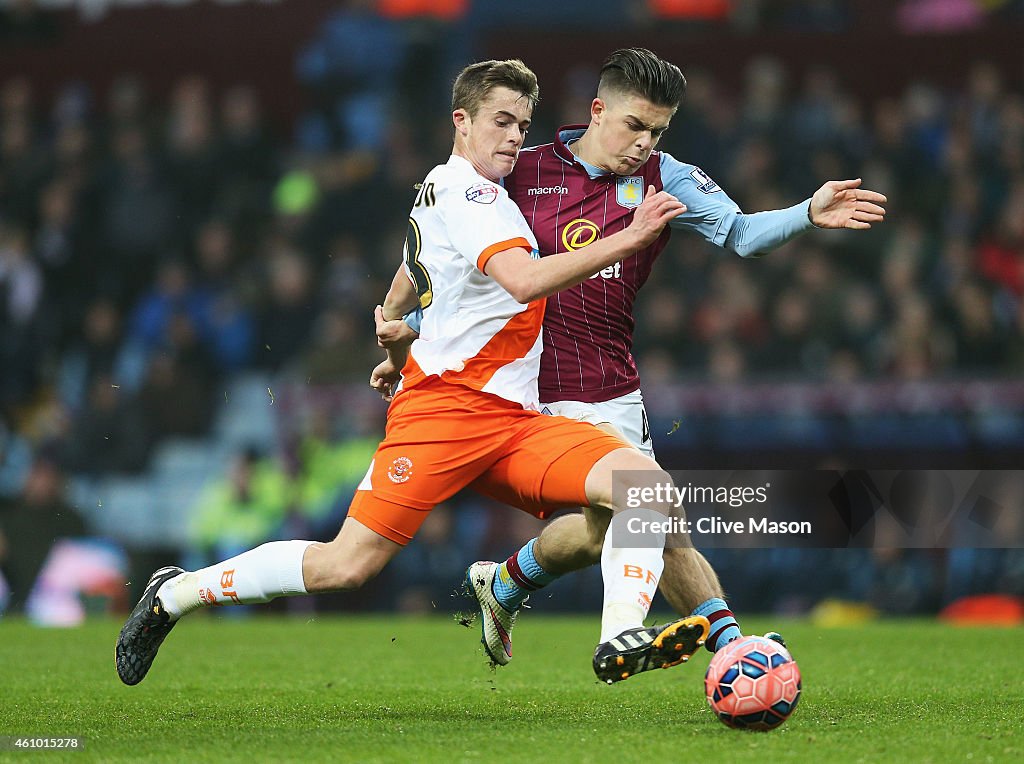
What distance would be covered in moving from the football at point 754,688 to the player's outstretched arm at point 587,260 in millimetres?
1225

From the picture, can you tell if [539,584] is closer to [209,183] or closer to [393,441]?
[393,441]

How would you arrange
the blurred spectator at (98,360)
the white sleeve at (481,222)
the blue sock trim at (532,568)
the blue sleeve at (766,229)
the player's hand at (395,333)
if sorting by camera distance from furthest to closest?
the blurred spectator at (98,360), the blue sock trim at (532,568), the player's hand at (395,333), the blue sleeve at (766,229), the white sleeve at (481,222)

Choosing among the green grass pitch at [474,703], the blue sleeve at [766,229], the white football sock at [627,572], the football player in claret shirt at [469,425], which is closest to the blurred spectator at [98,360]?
the green grass pitch at [474,703]

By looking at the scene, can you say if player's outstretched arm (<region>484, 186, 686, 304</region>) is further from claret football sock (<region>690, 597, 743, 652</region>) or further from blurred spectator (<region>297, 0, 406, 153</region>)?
blurred spectator (<region>297, 0, 406, 153</region>)

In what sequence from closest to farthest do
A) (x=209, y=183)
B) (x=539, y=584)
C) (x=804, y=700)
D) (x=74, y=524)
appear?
(x=804, y=700), (x=539, y=584), (x=74, y=524), (x=209, y=183)

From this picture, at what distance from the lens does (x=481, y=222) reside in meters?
4.68

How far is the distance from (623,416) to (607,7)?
9948mm

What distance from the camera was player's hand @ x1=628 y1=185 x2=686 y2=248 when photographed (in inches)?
175

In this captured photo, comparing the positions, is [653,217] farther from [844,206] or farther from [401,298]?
[401,298]

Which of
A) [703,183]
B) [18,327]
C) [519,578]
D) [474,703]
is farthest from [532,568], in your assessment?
[18,327]

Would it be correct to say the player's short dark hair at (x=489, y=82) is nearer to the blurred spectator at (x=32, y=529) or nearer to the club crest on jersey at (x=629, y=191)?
the club crest on jersey at (x=629, y=191)

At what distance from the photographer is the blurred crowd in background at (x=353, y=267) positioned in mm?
11102

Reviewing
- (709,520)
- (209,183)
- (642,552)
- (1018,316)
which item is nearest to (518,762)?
(642,552)

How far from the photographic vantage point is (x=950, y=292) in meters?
11.6
